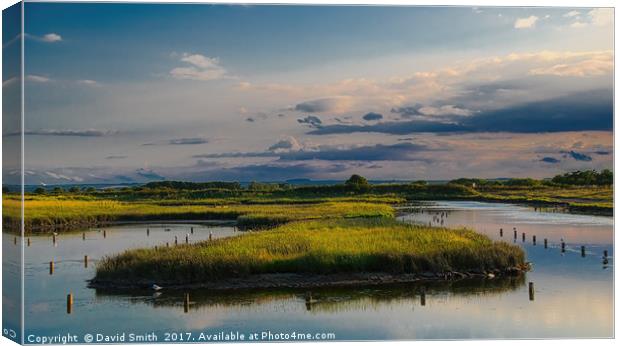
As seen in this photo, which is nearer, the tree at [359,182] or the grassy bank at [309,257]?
the grassy bank at [309,257]

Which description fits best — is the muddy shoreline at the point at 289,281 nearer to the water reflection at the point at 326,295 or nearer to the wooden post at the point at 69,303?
the water reflection at the point at 326,295

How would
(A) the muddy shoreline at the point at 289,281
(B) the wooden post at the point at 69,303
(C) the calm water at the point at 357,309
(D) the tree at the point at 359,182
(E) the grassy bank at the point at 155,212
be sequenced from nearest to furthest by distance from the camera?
(C) the calm water at the point at 357,309, (B) the wooden post at the point at 69,303, (A) the muddy shoreline at the point at 289,281, (D) the tree at the point at 359,182, (E) the grassy bank at the point at 155,212

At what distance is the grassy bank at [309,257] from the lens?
2600cm

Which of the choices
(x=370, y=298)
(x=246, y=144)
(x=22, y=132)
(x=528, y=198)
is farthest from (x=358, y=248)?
(x=528, y=198)

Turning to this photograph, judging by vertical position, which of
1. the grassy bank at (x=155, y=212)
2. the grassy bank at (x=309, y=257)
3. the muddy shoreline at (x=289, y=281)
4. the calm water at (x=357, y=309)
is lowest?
the calm water at (x=357, y=309)

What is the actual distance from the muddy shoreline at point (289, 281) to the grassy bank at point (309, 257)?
0.18 metres

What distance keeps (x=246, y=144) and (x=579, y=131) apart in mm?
11106

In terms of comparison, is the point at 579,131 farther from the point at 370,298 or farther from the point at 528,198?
the point at 528,198

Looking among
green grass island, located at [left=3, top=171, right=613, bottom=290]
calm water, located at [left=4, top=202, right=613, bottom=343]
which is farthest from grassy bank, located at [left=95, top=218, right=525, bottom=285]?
calm water, located at [left=4, top=202, right=613, bottom=343]

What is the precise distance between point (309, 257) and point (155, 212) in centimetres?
3140

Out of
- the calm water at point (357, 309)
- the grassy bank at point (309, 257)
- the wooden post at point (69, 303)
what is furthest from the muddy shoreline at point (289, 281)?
the wooden post at point (69, 303)

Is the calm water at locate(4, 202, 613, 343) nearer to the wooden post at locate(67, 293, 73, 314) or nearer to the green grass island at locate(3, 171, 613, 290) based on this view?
the wooden post at locate(67, 293, 73, 314)

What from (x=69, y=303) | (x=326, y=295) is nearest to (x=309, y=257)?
(x=326, y=295)

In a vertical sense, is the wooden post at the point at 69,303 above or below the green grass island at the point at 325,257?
below
